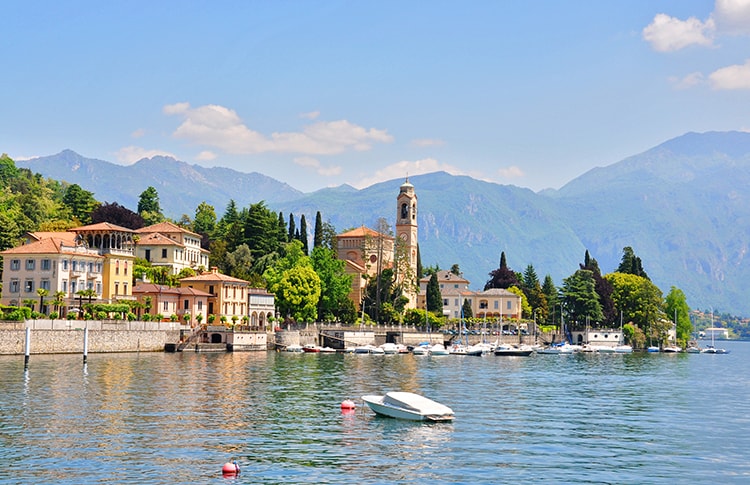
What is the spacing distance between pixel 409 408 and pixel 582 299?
110 meters

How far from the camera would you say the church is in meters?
136

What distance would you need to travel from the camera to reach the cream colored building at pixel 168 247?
12125 centimetres

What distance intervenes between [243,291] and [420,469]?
280ft

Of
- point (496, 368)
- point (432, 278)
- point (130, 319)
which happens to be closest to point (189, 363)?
point (130, 319)

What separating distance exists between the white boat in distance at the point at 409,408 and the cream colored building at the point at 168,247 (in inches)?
3146

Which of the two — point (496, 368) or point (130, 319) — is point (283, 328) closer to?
point (130, 319)

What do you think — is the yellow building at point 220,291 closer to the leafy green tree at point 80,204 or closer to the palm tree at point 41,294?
the palm tree at point 41,294

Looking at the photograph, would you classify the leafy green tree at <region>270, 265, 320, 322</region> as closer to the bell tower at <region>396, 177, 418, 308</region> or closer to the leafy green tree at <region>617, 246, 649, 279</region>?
the bell tower at <region>396, 177, 418, 308</region>

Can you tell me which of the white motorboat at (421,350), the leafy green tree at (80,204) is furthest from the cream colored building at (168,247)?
the white motorboat at (421,350)

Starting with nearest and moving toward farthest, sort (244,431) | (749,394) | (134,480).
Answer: (134,480) < (244,431) < (749,394)

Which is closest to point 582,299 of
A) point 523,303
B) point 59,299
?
point 523,303

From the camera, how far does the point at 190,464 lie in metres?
31.8

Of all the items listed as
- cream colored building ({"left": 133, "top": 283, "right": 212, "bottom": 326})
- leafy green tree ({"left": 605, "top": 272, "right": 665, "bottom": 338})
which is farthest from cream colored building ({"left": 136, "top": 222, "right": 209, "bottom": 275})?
leafy green tree ({"left": 605, "top": 272, "right": 665, "bottom": 338})

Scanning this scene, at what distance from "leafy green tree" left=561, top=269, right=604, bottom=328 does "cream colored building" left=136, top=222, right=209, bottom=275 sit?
60.2 m
